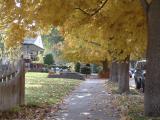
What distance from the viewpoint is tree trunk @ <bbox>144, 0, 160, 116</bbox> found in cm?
1427

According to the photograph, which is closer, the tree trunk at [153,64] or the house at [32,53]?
the tree trunk at [153,64]

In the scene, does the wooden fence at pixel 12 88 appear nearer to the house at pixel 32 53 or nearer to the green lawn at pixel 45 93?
the green lawn at pixel 45 93

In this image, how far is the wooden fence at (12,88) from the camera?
1369 cm

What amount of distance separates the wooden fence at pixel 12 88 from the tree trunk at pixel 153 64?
4.32 meters

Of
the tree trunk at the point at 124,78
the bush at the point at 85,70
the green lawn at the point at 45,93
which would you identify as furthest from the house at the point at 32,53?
the tree trunk at the point at 124,78

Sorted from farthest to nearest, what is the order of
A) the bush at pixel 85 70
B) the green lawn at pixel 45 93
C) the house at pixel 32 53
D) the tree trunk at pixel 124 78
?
1. the house at pixel 32 53
2. the bush at pixel 85 70
3. the tree trunk at pixel 124 78
4. the green lawn at pixel 45 93

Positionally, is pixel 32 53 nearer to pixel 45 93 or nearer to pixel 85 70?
pixel 85 70

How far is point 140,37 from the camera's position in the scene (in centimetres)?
1886

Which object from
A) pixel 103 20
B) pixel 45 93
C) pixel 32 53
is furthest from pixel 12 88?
pixel 32 53

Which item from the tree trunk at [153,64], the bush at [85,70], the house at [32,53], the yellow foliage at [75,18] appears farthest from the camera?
the house at [32,53]

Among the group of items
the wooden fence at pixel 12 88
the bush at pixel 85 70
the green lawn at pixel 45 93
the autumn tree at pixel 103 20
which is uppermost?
the autumn tree at pixel 103 20

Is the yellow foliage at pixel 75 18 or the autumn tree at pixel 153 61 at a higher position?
the yellow foliage at pixel 75 18

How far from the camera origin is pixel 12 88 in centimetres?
1514

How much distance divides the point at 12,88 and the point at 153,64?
15.2 ft
